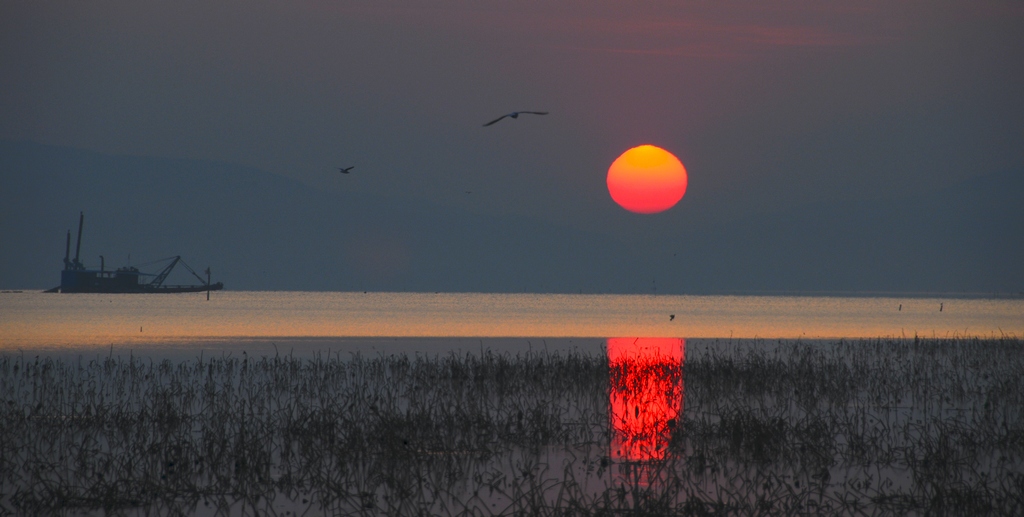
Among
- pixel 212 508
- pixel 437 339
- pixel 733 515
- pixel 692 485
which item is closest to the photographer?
pixel 733 515

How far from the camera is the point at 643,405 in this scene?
2264 centimetres

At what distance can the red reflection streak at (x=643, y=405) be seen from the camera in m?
17.0

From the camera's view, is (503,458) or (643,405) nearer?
(503,458)

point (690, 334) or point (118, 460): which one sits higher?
point (690, 334)

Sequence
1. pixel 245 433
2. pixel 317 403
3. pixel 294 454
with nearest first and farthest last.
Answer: pixel 294 454 < pixel 245 433 < pixel 317 403

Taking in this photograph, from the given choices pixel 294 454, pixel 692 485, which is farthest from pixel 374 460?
pixel 692 485

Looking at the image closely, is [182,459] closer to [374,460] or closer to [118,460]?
[118,460]

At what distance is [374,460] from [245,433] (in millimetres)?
2854

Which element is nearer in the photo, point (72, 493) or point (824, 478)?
point (72, 493)

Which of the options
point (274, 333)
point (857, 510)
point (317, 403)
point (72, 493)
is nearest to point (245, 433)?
point (72, 493)

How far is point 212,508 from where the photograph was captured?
12.6 meters

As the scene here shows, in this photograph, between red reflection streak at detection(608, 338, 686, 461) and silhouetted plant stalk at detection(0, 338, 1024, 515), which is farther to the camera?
red reflection streak at detection(608, 338, 686, 461)

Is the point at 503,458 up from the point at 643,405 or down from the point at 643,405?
down

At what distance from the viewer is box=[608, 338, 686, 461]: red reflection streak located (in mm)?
17047
